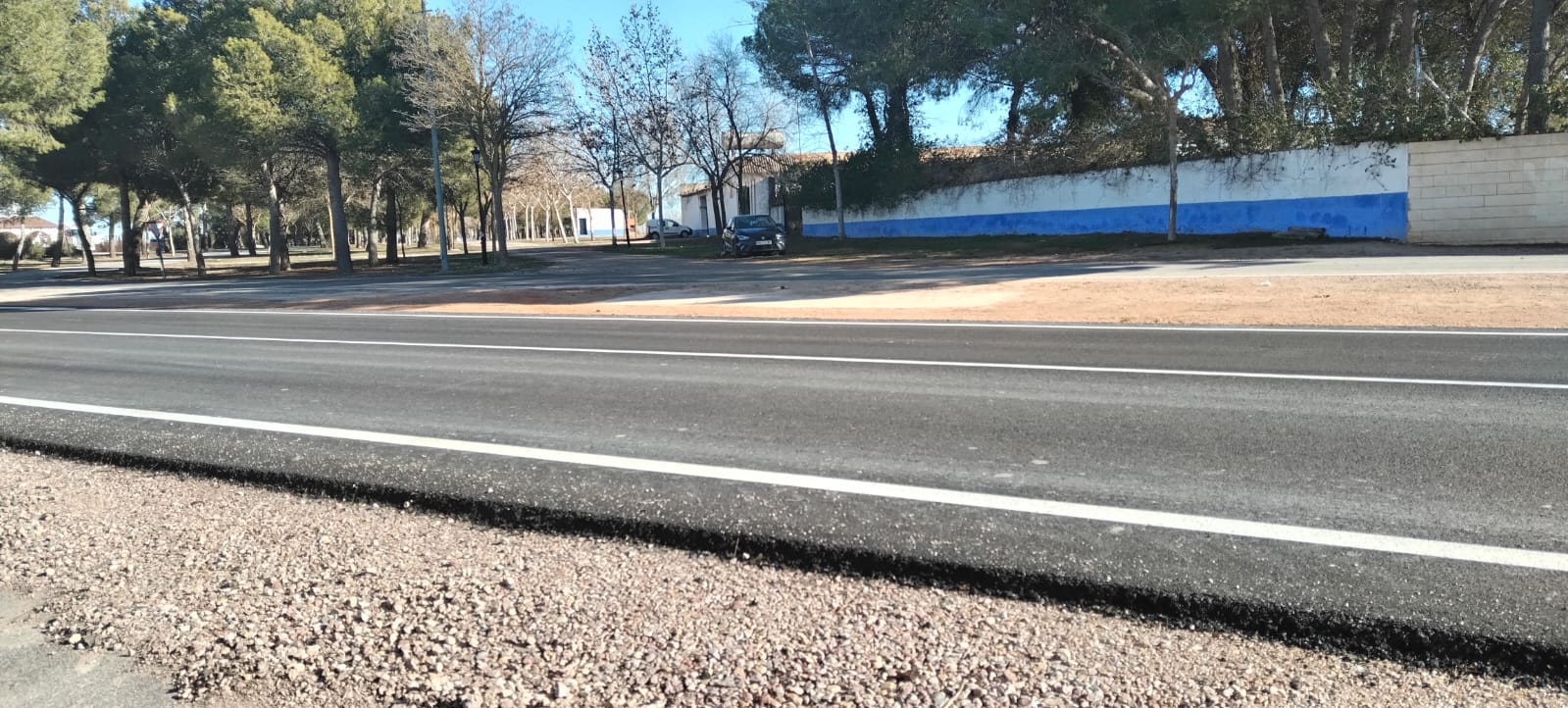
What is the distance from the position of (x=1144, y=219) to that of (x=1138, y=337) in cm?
2124

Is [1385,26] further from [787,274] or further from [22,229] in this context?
[22,229]

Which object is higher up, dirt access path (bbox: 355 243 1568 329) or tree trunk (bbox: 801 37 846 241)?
tree trunk (bbox: 801 37 846 241)

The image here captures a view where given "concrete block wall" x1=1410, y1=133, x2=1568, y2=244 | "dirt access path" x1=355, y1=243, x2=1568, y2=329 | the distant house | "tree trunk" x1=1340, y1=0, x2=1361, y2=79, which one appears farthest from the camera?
the distant house

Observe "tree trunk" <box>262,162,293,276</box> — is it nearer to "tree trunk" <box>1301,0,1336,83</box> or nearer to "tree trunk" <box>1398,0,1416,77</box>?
"tree trunk" <box>1301,0,1336,83</box>

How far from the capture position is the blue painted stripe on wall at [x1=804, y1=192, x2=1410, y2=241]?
24094 millimetres

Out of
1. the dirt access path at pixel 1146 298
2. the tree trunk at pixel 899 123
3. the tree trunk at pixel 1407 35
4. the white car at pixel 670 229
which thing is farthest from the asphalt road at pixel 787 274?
the white car at pixel 670 229

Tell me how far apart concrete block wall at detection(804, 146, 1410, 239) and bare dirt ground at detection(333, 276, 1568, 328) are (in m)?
10.2

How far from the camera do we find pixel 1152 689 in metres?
2.63

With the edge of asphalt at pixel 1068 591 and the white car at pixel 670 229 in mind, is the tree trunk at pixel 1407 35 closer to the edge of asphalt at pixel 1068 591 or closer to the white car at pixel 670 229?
the edge of asphalt at pixel 1068 591

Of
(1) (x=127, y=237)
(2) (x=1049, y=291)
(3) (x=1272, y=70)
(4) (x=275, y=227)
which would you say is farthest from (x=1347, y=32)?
(1) (x=127, y=237)

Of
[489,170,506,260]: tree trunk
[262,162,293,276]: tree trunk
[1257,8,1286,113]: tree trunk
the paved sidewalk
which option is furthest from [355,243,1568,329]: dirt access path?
[262,162,293,276]: tree trunk

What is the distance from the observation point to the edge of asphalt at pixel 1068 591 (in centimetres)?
277

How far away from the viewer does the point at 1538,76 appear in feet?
73.1

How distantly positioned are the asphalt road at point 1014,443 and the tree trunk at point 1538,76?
54.7 feet
